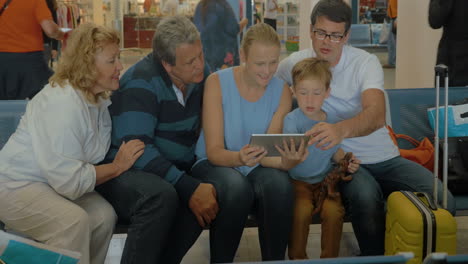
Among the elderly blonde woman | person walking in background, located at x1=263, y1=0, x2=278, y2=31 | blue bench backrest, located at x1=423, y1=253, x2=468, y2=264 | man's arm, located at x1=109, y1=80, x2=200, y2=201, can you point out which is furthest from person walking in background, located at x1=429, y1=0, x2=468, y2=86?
person walking in background, located at x1=263, y1=0, x2=278, y2=31

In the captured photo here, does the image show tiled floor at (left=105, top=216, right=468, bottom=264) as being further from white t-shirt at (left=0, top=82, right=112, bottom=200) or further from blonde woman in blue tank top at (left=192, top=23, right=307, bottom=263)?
white t-shirt at (left=0, top=82, right=112, bottom=200)

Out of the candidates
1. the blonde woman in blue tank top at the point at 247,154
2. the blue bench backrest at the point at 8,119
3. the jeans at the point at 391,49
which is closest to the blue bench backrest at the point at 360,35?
the jeans at the point at 391,49

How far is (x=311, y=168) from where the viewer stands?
2.86 metres

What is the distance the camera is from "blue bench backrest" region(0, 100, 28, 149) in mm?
3162

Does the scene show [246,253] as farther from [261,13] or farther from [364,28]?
[364,28]

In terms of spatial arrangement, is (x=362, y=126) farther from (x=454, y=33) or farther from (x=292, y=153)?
(x=454, y=33)

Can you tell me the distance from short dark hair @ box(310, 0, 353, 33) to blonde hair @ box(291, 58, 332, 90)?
0.29 meters

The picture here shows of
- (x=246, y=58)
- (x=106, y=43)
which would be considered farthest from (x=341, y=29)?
(x=106, y=43)

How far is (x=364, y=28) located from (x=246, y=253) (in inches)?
390

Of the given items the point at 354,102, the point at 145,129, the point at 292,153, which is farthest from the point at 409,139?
the point at 145,129

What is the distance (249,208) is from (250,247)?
869mm

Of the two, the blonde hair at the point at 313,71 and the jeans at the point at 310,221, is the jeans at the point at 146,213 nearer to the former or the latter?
the jeans at the point at 310,221

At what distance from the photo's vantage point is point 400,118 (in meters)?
3.54

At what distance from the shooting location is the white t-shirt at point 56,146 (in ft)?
8.10
